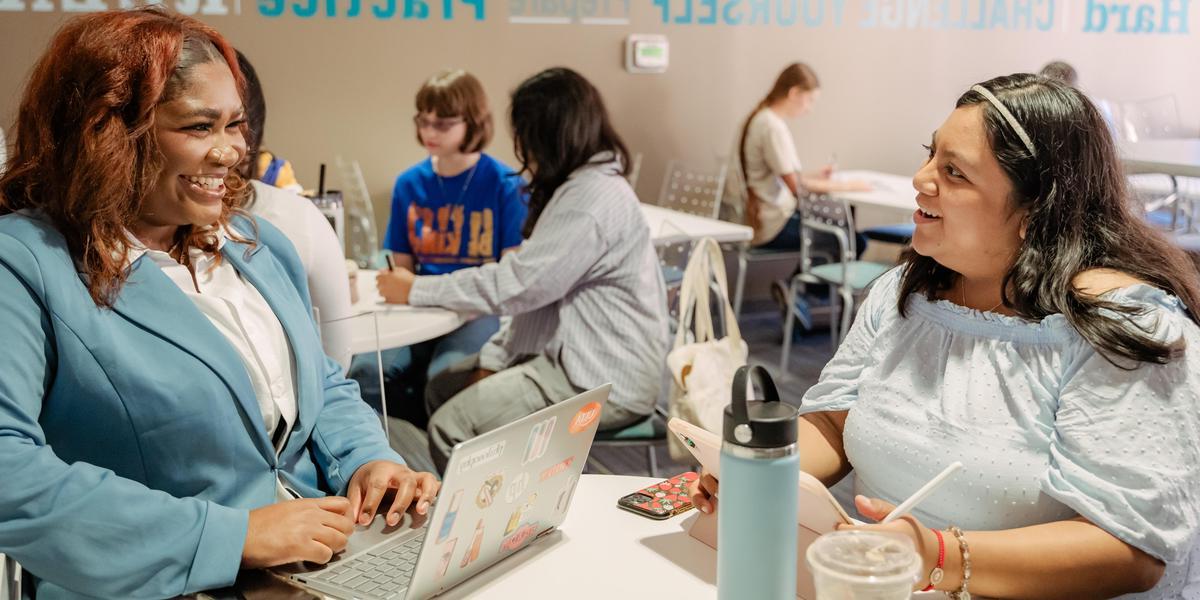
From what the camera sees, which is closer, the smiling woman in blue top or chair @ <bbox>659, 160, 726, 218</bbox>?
the smiling woman in blue top

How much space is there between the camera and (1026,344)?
1406 millimetres

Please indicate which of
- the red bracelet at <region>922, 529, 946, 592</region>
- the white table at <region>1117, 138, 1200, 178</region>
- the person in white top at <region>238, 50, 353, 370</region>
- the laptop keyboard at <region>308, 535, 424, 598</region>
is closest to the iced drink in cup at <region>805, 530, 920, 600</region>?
the red bracelet at <region>922, 529, 946, 592</region>

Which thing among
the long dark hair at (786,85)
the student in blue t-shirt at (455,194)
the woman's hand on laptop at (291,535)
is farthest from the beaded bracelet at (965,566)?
the long dark hair at (786,85)

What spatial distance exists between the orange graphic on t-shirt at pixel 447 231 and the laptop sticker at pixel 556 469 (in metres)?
2.40

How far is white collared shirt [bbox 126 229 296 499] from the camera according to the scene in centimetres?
147

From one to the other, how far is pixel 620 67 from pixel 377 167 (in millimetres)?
1401

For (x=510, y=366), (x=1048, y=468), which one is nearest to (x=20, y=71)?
(x=510, y=366)

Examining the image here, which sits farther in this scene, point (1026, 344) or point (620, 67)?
point (620, 67)

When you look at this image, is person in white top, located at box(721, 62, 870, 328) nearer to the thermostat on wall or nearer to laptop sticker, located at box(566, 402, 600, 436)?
the thermostat on wall

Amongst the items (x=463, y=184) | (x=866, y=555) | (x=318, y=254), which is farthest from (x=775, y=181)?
(x=866, y=555)

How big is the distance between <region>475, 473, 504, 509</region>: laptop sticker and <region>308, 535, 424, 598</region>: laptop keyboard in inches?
4.0

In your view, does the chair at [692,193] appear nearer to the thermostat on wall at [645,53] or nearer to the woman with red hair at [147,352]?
the thermostat on wall at [645,53]

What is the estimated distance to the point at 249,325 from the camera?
1510 mm

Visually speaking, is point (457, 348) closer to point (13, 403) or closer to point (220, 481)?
point (220, 481)
